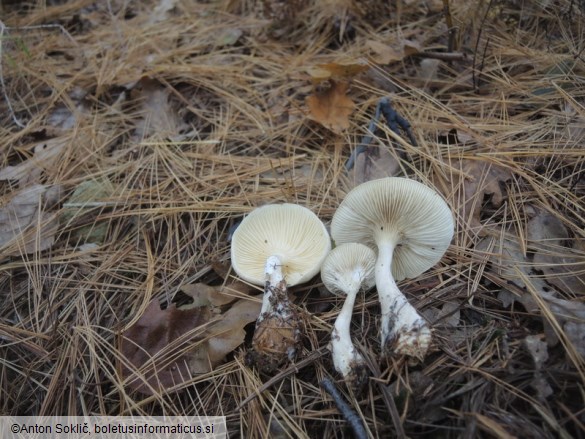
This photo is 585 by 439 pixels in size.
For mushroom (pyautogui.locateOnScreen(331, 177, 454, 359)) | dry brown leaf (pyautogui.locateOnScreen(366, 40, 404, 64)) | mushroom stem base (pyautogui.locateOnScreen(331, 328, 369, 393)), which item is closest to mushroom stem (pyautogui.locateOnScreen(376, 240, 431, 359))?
mushroom (pyautogui.locateOnScreen(331, 177, 454, 359))

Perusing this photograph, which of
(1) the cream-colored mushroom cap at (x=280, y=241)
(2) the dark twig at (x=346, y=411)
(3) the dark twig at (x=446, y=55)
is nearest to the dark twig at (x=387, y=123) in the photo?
(1) the cream-colored mushroom cap at (x=280, y=241)

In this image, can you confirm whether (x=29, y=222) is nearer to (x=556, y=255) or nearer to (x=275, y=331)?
(x=275, y=331)

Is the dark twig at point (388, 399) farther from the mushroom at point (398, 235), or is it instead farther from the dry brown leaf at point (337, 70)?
the dry brown leaf at point (337, 70)

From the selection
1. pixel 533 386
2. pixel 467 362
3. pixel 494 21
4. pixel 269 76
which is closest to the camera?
pixel 533 386

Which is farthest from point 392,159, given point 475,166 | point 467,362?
point 467,362

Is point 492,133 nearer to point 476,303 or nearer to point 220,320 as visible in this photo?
point 476,303

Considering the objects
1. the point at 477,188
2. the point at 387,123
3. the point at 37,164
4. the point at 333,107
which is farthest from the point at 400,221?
the point at 37,164
